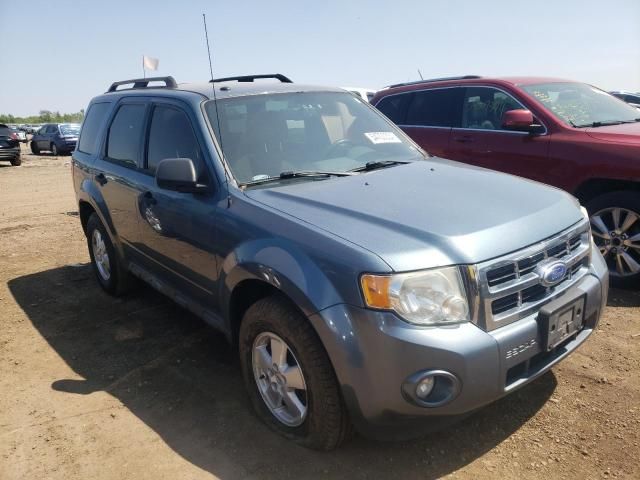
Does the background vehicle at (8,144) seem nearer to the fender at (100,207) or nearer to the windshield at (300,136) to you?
the fender at (100,207)

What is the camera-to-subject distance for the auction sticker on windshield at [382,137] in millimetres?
3648

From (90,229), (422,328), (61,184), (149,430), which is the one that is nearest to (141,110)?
(90,229)

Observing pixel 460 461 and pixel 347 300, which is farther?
pixel 460 461

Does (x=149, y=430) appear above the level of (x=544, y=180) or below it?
below

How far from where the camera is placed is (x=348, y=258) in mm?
2156

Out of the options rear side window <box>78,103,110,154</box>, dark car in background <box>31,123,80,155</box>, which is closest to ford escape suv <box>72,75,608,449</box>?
rear side window <box>78,103,110,154</box>

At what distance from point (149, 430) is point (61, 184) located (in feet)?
41.6

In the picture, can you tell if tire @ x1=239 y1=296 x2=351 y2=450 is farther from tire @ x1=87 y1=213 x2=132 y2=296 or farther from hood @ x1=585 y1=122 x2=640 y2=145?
hood @ x1=585 y1=122 x2=640 y2=145

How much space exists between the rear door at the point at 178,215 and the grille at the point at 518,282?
59.9 inches

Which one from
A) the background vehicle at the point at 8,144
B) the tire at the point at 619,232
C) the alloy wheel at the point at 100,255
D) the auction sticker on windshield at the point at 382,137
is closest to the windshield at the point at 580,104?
the tire at the point at 619,232

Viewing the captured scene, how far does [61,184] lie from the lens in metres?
13.8

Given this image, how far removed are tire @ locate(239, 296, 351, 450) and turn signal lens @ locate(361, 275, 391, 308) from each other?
0.35 meters

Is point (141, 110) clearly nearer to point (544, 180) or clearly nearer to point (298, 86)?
point (298, 86)

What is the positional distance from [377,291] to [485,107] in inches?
159
